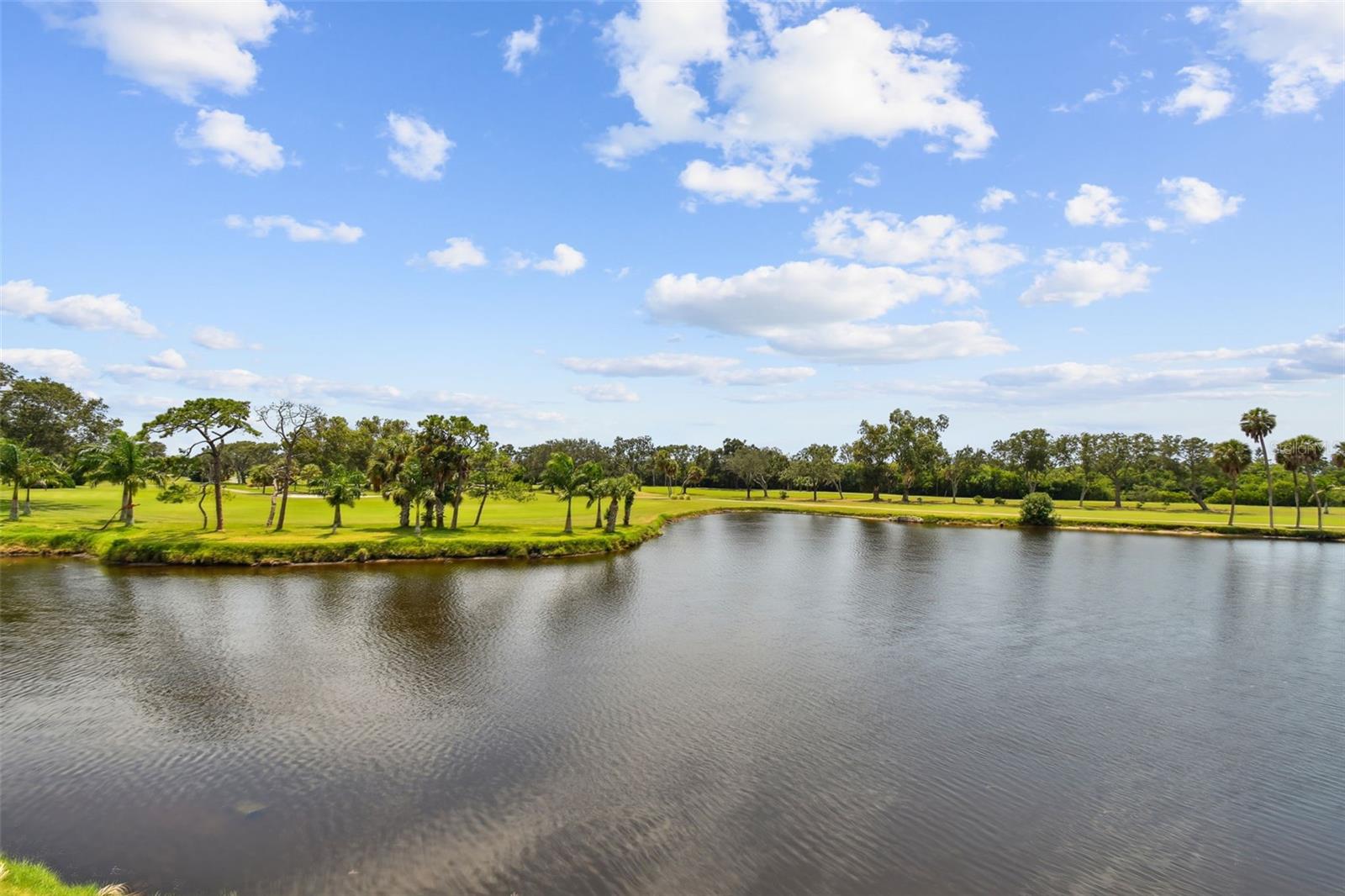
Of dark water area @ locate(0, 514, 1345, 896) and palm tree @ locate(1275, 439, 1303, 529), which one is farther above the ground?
palm tree @ locate(1275, 439, 1303, 529)

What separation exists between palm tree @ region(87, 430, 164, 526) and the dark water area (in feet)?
44.8

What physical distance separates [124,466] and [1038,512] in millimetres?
99556

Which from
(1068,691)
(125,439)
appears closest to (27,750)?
(1068,691)

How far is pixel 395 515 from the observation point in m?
65.2

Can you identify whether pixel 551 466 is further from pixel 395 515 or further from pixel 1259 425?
pixel 1259 425

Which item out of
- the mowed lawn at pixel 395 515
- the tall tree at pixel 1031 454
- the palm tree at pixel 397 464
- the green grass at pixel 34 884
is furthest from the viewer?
the tall tree at pixel 1031 454

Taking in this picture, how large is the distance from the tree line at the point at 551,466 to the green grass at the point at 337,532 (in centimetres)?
189

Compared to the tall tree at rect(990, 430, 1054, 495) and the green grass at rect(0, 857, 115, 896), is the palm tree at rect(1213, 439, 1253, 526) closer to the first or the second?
the tall tree at rect(990, 430, 1054, 495)

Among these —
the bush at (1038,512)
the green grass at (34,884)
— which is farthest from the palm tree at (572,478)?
the bush at (1038,512)

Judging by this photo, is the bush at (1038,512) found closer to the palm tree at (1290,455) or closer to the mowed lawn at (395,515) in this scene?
the mowed lawn at (395,515)

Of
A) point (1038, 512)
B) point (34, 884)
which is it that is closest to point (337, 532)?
point (34, 884)

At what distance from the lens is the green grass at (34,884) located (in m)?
10.8

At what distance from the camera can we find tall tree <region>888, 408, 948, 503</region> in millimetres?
139875

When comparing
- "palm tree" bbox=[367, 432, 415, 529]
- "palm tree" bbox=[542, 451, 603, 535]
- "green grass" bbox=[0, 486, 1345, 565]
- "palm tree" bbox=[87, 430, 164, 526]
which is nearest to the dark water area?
"green grass" bbox=[0, 486, 1345, 565]
